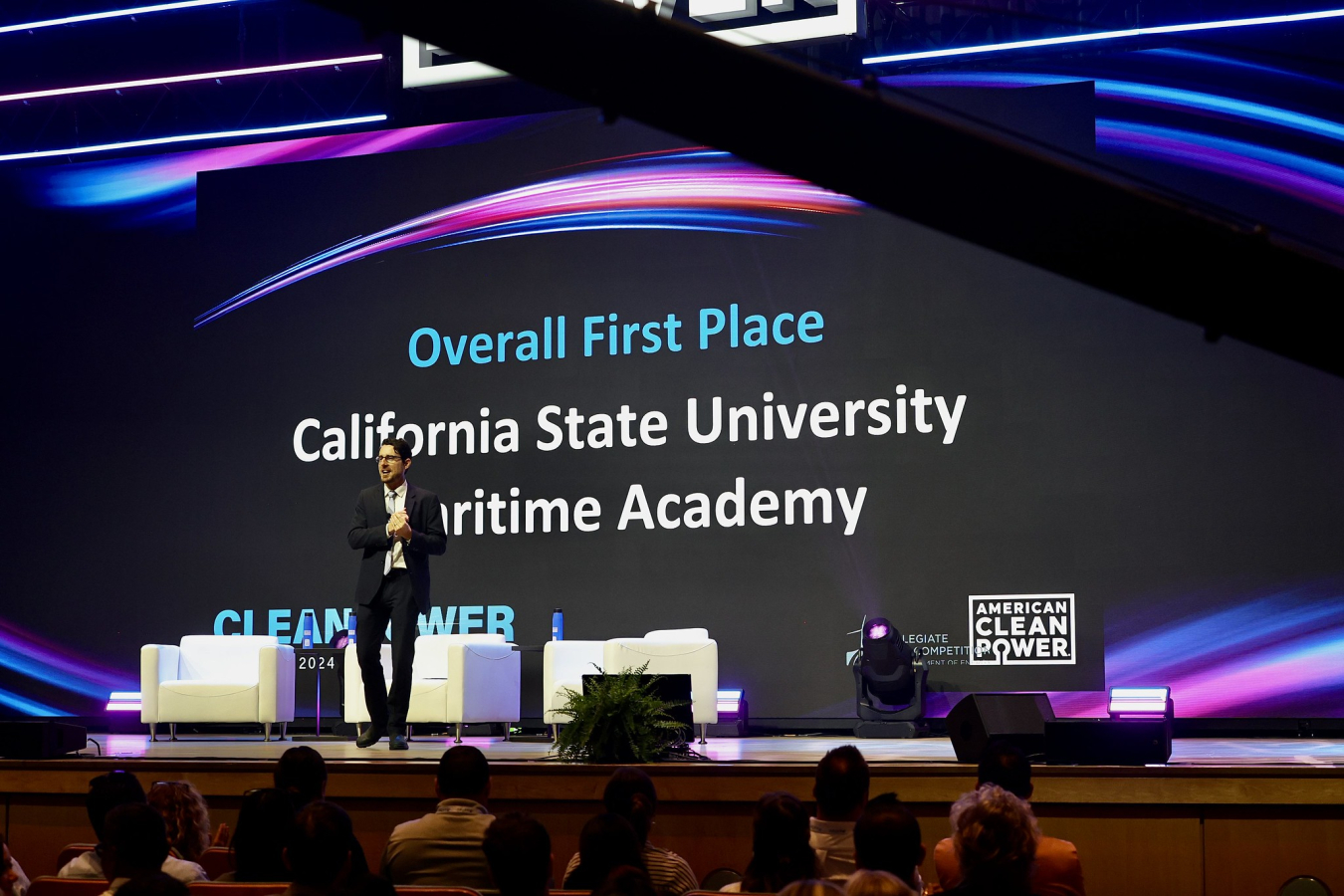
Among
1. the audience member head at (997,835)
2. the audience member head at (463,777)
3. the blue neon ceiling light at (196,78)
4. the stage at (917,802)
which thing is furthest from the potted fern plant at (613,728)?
the blue neon ceiling light at (196,78)

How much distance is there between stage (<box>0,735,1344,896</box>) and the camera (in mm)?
4520

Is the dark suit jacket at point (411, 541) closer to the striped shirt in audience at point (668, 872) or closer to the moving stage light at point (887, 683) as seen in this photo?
the moving stage light at point (887, 683)

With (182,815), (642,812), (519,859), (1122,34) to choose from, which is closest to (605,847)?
(519,859)

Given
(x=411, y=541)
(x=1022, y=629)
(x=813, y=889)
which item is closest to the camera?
(x=813, y=889)

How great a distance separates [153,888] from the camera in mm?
2264

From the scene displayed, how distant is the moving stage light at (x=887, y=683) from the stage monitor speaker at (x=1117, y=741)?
388cm

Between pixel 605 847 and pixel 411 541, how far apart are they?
4004 millimetres

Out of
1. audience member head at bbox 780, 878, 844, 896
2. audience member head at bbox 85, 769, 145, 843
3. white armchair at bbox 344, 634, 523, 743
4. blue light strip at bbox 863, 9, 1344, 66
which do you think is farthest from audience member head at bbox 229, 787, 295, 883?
blue light strip at bbox 863, 9, 1344, 66

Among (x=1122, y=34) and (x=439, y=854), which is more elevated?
(x=1122, y=34)

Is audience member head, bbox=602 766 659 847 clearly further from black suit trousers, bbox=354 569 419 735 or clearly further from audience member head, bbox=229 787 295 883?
black suit trousers, bbox=354 569 419 735

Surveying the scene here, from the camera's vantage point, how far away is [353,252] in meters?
10.5

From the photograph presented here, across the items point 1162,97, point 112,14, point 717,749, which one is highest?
point 112,14

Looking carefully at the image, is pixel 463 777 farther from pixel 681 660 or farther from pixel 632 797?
pixel 681 660

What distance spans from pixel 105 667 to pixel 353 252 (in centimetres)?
344
